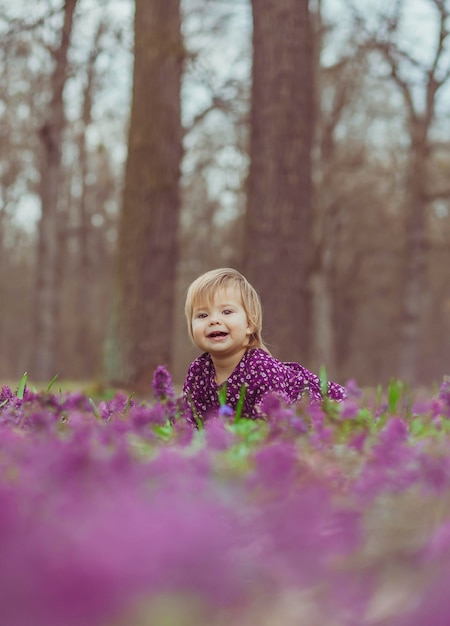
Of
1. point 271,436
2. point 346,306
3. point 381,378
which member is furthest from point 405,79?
point 271,436

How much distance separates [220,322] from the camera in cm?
438

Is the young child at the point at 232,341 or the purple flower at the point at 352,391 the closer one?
the young child at the point at 232,341

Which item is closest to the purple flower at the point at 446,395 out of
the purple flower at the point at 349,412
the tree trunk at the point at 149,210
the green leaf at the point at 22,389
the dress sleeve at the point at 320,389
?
the purple flower at the point at 349,412

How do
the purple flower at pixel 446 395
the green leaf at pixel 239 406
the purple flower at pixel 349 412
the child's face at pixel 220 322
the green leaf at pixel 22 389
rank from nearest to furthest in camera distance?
the purple flower at pixel 349 412
the green leaf at pixel 239 406
the purple flower at pixel 446 395
the green leaf at pixel 22 389
the child's face at pixel 220 322

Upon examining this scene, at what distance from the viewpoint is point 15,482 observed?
149cm

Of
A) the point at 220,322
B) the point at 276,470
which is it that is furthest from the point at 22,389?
the point at 276,470

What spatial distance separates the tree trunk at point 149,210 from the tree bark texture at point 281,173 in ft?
4.78

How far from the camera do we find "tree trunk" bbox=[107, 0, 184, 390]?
10898mm

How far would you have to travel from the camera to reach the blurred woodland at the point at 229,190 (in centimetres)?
998

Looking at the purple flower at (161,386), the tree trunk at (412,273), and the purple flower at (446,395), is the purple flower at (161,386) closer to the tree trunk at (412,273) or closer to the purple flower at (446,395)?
the purple flower at (446,395)

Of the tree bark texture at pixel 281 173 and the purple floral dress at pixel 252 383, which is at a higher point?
the tree bark texture at pixel 281 173

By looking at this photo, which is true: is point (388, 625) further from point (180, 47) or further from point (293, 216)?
point (180, 47)

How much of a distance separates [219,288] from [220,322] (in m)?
0.19

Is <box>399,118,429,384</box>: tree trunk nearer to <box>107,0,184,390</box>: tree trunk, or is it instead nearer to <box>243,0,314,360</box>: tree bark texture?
<box>107,0,184,390</box>: tree trunk
